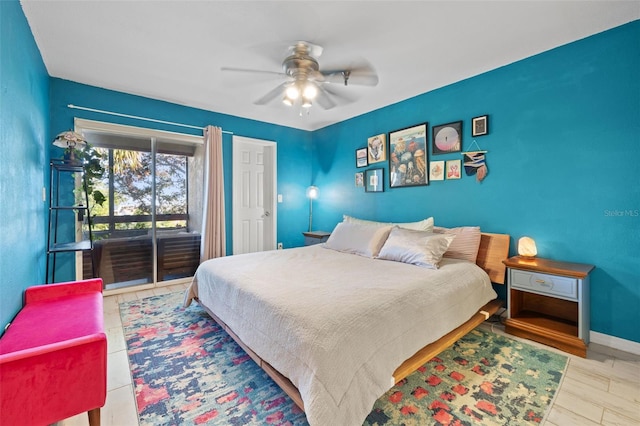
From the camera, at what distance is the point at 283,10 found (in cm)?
193

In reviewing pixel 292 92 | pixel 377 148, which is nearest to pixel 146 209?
pixel 292 92

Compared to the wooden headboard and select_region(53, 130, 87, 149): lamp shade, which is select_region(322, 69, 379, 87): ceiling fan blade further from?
select_region(53, 130, 87, 149): lamp shade

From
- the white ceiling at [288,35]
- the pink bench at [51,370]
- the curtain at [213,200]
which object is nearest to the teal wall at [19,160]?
the pink bench at [51,370]

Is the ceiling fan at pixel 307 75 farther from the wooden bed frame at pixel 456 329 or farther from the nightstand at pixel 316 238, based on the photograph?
the nightstand at pixel 316 238

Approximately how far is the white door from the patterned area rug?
2288 millimetres

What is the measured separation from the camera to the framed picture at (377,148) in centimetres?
391

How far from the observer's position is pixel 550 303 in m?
2.52

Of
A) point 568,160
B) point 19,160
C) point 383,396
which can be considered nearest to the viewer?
point 383,396

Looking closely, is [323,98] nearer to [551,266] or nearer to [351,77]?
[351,77]

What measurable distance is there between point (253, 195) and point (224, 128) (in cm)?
119

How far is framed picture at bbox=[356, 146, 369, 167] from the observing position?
422 centimetres

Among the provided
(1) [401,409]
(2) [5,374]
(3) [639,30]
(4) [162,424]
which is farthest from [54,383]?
(3) [639,30]

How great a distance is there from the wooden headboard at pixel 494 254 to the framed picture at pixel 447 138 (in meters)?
1.06

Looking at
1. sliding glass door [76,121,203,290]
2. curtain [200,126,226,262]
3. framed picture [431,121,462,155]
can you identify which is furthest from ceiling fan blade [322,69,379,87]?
sliding glass door [76,121,203,290]
